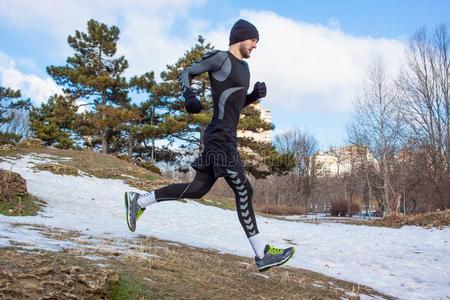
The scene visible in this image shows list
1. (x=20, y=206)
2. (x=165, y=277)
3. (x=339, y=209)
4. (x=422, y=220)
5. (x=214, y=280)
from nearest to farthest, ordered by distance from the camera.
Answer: (x=165, y=277) → (x=214, y=280) → (x=20, y=206) → (x=422, y=220) → (x=339, y=209)

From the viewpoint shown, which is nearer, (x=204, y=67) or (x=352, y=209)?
(x=204, y=67)

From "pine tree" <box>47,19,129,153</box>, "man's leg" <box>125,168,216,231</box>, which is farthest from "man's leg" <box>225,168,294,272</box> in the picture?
"pine tree" <box>47,19,129,153</box>

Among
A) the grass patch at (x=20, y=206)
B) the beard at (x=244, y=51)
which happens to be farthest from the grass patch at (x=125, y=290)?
the grass patch at (x=20, y=206)

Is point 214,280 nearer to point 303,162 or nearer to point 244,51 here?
point 244,51

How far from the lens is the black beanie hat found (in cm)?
400

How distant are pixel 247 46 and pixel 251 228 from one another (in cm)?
167

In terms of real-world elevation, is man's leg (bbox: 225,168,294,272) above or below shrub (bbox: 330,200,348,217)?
below

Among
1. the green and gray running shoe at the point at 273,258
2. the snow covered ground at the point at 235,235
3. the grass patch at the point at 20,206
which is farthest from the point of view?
the grass patch at the point at 20,206

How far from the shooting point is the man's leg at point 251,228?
385 cm

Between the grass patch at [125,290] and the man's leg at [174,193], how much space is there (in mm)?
1143

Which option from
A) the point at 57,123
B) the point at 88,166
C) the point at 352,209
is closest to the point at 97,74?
the point at 57,123

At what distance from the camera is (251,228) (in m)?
4.01

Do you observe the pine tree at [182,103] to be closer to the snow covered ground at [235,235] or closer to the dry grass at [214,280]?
the snow covered ground at [235,235]

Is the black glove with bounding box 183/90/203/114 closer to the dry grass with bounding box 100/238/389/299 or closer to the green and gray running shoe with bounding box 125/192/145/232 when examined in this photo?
the green and gray running shoe with bounding box 125/192/145/232
